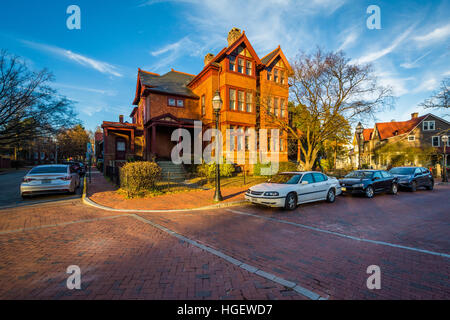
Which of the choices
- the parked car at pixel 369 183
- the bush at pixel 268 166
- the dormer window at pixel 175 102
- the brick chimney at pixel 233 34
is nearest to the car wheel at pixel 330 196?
the parked car at pixel 369 183

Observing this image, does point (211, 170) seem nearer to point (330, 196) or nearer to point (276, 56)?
point (330, 196)

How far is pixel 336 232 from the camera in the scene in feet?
18.2

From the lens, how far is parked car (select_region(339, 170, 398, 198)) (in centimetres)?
1086

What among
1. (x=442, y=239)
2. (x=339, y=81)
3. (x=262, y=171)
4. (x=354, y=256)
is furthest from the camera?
(x=262, y=171)

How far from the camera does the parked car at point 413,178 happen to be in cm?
1338

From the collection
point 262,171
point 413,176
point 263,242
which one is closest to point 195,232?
point 263,242

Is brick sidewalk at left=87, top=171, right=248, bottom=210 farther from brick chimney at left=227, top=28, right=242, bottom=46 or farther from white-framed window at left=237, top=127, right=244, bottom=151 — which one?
brick chimney at left=227, top=28, right=242, bottom=46

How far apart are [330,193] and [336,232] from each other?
14.6ft

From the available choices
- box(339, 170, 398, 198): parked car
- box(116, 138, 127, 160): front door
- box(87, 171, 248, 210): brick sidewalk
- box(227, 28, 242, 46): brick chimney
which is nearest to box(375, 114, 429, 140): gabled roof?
box(339, 170, 398, 198): parked car

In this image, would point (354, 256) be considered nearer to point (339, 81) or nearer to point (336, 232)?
point (336, 232)

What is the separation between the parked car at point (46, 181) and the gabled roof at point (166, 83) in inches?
468

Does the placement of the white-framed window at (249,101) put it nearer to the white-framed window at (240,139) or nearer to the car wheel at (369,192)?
the white-framed window at (240,139)
